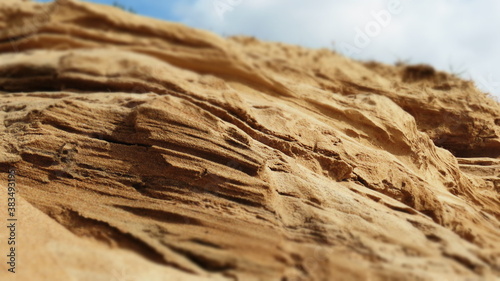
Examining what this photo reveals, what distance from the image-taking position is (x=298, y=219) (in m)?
4.54

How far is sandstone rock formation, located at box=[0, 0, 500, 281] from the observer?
396 centimetres

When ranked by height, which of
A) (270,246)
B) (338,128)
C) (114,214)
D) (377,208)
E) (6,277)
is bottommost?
(6,277)

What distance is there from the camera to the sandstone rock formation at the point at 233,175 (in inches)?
156

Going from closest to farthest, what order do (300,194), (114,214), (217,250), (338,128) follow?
(217,250) → (114,214) → (300,194) → (338,128)

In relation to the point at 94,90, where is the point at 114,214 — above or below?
below

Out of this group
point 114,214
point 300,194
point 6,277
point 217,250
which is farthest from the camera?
point 300,194

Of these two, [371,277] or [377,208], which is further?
[377,208]

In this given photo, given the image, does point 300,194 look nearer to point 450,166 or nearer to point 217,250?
point 217,250

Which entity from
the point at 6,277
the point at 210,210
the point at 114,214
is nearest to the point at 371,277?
the point at 210,210

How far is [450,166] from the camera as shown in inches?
279

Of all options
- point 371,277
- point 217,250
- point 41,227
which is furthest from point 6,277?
point 371,277

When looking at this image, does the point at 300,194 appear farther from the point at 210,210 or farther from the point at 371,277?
the point at 371,277

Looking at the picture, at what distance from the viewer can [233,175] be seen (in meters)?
4.89

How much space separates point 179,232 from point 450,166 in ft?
16.1
